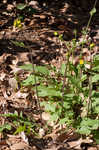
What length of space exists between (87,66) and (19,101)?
0.99 meters

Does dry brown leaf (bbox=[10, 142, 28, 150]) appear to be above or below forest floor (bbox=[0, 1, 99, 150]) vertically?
below

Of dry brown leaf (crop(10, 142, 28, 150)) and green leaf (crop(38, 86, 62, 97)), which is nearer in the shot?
dry brown leaf (crop(10, 142, 28, 150))

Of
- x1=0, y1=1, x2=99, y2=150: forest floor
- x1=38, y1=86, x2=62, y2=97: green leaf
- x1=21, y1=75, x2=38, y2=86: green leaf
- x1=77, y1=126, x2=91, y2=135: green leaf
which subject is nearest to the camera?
x1=77, y1=126, x2=91, y2=135: green leaf

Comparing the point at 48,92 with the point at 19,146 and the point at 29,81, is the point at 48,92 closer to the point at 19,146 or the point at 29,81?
the point at 29,81

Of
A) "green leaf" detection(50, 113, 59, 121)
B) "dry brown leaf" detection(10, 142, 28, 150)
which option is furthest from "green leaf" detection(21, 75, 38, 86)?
"dry brown leaf" detection(10, 142, 28, 150)

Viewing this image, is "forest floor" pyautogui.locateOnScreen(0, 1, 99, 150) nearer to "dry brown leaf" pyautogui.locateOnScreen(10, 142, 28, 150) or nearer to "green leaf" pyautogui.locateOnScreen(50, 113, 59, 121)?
"dry brown leaf" pyautogui.locateOnScreen(10, 142, 28, 150)

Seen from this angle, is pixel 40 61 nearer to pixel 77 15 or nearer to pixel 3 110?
pixel 3 110

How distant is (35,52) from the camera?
11.2 ft

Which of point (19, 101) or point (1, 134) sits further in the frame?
point (19, 101)

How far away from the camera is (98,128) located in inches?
84.8

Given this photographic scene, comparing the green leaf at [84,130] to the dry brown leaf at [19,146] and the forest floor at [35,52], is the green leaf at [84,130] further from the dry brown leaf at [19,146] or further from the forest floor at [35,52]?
the dry brown leaf at [19,146]

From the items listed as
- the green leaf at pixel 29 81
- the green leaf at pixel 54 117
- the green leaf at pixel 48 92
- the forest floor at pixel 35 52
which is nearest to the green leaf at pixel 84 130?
the forest floor at pixel 35 52

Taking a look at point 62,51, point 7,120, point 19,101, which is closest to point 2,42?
point 62,51

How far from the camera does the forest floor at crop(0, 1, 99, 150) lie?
2111 mm
